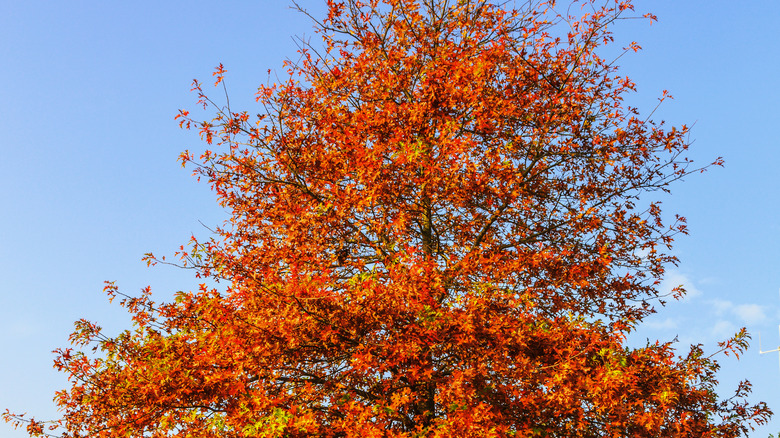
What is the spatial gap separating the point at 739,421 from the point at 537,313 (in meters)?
4.07

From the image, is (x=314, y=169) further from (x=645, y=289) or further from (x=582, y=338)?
(x=645, y=289)

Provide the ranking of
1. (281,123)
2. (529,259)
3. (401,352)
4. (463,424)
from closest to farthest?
(463,424) → (401,352) → (529,259) → (281,123)

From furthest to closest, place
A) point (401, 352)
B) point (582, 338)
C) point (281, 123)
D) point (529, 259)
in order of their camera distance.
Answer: point (281, 123) < point (529, 259) < point (582, 338) < point (401, 352)

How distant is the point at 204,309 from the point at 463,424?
4621 millimetres

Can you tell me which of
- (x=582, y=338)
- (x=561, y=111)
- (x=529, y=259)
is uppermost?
(x=561, y=111)

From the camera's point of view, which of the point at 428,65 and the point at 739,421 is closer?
the point at 739,421

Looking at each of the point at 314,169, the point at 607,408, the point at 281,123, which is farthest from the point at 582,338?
the point at 281,123

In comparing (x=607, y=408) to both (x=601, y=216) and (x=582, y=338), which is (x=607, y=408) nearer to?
(x=582, y=338)

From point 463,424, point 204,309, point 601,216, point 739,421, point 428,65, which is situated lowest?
point 463,424

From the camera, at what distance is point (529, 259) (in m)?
10.6

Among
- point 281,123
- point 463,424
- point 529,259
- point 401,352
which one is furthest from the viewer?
point 281,123

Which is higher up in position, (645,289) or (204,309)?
(645,289)

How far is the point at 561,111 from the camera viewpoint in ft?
39.0

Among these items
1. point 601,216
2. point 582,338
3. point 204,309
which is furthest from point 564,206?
point 204,309
